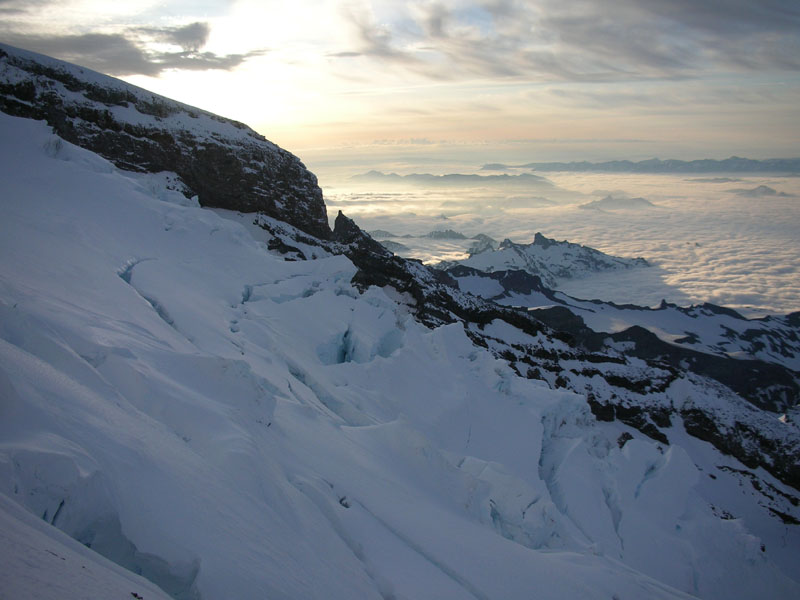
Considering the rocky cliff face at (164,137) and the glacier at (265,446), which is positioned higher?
the rocky cliff face at (164,137)

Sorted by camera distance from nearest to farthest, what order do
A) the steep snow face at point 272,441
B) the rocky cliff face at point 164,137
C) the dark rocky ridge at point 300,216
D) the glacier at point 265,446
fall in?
the glacier at point 265,446, the steep snow face at point 272,441, the dark rocky ridge at point 300,216, the rocky cliff face at point 164,137

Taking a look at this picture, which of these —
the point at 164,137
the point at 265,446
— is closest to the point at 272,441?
the point at 265,446

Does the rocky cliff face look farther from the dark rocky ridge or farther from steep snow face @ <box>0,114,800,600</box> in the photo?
steep snow face @ <box>0,114,800,600</box>

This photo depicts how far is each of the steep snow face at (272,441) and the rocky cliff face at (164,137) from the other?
20.9 metres

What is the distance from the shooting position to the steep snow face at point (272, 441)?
6.11 metres

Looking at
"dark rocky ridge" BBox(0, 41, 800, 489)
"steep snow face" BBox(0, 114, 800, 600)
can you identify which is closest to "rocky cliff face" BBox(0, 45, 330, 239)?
"dark rocky ridge" BBox(0, 41, 800, 489)

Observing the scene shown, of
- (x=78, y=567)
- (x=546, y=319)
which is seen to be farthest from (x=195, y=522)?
(x=546, y=319)

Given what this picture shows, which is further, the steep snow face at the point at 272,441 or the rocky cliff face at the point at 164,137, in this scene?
the rocky cliff face at the point at 164,137

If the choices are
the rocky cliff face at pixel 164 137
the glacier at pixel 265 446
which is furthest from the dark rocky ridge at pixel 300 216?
the glacier at pixel 265 446

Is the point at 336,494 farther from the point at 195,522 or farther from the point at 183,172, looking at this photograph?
the point at 183,172

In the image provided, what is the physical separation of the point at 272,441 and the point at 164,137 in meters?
49.1

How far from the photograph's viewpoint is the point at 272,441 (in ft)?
33.8

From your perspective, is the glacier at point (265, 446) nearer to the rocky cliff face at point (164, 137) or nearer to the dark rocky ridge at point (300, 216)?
the dark rocky ridge at point (300, 216)

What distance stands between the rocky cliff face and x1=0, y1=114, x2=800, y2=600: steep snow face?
2092 cm
